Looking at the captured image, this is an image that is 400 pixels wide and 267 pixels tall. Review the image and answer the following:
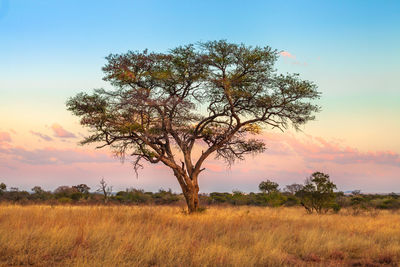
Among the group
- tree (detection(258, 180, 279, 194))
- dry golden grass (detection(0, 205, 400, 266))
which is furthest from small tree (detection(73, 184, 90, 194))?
dry golden grass (detection(0, 205, 400, 266))

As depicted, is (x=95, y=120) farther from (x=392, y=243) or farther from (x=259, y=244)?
(x=392, y=243)

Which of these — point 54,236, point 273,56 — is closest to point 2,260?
point 54,236

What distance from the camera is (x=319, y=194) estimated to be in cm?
2789

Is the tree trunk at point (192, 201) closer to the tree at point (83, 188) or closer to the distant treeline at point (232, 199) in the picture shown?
the distant treeline at point (232, 199)

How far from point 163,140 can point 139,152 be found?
5.49ft

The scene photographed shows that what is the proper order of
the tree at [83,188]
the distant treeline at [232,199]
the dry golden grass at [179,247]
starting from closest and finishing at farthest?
the dry golden grass at [179,247] → the distant treeline at [232,199] → the tree at [83,188]

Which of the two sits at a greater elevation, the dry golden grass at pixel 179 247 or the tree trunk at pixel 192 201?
the tree trunk at pixel 192 201

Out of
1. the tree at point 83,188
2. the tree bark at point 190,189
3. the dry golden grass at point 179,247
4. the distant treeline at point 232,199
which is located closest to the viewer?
the dry golden grass at point 179,247

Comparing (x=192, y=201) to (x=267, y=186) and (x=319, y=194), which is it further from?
(x=267, y=186)

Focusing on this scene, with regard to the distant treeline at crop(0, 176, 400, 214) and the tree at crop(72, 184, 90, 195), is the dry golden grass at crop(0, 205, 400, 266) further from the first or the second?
the tree at crop(72, 184, 90, 195)

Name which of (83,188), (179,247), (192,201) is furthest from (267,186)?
(179,247)

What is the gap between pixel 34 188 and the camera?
49.8 metres

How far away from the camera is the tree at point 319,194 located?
27.7 metres

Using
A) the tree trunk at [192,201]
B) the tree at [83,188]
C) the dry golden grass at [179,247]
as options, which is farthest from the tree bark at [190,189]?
the tree at [83,188]
